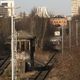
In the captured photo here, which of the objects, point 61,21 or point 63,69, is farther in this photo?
point 61,21

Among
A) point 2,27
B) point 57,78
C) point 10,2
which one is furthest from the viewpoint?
point 2,27

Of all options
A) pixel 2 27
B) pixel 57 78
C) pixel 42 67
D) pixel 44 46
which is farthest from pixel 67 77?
pixel 2 27

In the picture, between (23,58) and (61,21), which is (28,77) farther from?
(61,21)

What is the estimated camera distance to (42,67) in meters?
26.1

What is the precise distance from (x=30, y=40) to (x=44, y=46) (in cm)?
2021

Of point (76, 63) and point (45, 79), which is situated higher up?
point (76, 63)

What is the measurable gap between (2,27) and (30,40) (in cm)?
2498

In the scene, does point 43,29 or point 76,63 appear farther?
point 43,29

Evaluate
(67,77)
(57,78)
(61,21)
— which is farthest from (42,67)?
(61,21)

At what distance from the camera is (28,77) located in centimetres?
2100

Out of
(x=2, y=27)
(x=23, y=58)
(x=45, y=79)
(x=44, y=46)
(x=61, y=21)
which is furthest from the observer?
(x=2, y=27)

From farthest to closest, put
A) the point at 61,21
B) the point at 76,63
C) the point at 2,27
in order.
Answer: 1. the point at 2,27
2. the point at 61,21
3. the point at 76,63

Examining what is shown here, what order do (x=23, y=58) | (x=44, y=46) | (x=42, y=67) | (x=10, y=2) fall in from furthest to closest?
(x=44, y=46) → (x=42, y=67) → (x=23, y=58) → (x=10, y=2)

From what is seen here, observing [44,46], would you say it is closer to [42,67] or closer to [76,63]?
[42,67]
